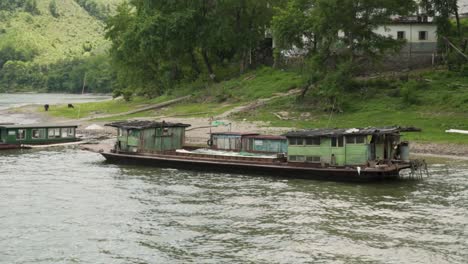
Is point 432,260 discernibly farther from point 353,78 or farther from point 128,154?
point 353,78

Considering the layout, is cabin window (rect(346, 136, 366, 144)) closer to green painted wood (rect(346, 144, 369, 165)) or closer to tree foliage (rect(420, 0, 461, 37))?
green painted wood (rect(346, 144, 369, 165))

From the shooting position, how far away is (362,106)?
216 feet

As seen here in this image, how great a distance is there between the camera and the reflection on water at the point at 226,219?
26578 millimetres

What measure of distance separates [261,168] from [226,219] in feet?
44.7

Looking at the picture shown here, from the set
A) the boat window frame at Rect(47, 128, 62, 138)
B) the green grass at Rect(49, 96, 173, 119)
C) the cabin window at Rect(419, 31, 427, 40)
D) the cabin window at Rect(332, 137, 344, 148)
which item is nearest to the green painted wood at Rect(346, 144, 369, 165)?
the cabin window at Rect(332, 137, 344, 148)

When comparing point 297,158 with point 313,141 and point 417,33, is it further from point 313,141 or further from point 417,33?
point 417,33

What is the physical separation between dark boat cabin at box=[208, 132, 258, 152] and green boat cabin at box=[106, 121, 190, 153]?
2768mm

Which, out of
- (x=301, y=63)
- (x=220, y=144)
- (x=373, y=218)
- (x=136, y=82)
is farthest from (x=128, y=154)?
(x=136, y=82)

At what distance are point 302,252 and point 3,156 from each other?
3663 cm

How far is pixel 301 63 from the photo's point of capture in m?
84.3

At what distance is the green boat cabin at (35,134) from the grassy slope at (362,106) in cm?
1501

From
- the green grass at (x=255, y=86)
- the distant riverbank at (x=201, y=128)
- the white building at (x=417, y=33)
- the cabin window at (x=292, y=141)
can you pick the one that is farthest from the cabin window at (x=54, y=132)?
the white building at (x=417, y=33)

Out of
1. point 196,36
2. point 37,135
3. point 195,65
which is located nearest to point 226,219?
point 37,135

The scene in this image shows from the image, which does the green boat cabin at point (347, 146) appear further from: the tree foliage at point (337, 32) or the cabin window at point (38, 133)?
the cabin window at point (38, 133)
